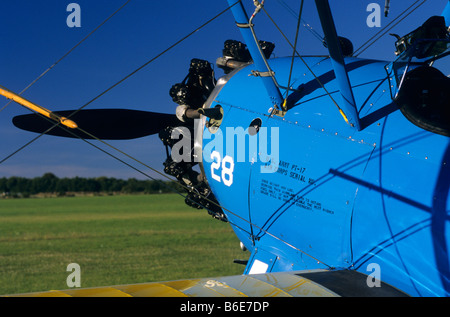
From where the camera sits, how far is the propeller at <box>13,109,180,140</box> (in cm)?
768

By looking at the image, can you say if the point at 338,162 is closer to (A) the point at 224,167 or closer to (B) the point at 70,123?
(A) the point at 224,167

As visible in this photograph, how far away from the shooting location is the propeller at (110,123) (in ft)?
25.2

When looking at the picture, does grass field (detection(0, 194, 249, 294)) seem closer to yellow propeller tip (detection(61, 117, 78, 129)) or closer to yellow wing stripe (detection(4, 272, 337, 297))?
yellow propeller tip (detection(61, 117, 78, 129))

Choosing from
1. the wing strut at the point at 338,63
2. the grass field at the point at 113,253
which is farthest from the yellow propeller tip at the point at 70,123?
the grass field at the point at 113,253

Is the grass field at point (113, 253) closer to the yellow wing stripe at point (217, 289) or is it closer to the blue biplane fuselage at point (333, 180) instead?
the blue biplane fuselage at point (333, 180)

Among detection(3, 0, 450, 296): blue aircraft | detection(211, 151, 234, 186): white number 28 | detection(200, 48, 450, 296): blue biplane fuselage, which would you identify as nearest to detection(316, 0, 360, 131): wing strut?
detection(3, 0, 450, 296): blue aircraft

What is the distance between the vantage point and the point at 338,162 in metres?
4.65

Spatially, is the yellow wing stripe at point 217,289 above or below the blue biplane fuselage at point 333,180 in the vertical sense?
below

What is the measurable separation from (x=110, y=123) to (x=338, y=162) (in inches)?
172

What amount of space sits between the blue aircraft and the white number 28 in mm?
15

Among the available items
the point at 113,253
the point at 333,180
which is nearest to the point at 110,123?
the point at 333,180

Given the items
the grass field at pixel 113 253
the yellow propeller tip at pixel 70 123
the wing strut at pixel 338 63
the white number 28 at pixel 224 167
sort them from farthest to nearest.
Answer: the grass field at pixel 113 253
the white number 28 at pixel 224 167
the yellow propeller tip at pixel 70 123
the wing strut at pixel 338 63

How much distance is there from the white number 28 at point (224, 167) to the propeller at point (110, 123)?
1.72 m
